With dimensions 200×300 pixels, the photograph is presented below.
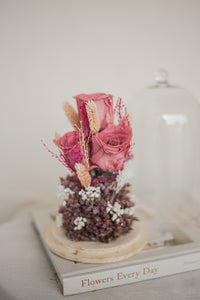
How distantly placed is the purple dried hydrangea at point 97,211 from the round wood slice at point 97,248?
0.06 ft

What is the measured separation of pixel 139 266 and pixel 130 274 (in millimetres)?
29

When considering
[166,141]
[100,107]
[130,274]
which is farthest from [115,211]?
[166,141]

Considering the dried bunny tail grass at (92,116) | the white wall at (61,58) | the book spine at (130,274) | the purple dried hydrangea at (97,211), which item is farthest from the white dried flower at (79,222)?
the white wall at (61,58)

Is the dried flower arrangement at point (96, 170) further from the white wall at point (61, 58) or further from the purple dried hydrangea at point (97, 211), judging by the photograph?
the white wall at point (61, 58)

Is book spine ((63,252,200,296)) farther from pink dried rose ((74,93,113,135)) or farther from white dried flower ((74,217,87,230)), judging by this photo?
pink dried rose ((74,93,113,135))

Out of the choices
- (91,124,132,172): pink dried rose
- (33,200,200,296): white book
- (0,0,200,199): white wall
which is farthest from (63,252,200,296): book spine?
(0,0,200,199): white wall

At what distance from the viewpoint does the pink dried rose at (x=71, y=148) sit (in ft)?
2.45

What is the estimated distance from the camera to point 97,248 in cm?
77

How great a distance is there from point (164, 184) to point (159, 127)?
0.28 metres

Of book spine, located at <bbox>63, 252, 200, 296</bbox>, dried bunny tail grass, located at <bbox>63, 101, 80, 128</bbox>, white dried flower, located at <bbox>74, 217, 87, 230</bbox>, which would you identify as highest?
dried bunny tail grass, located at <bbox>63, 101, 80, 128</bbox>

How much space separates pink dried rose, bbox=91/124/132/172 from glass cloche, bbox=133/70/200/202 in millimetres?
500

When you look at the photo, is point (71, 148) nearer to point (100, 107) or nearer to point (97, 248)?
point (100, 107)

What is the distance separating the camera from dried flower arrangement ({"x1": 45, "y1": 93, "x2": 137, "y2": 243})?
0.74 meters

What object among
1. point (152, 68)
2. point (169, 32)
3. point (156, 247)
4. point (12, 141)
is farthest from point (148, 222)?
point (169, 32)
